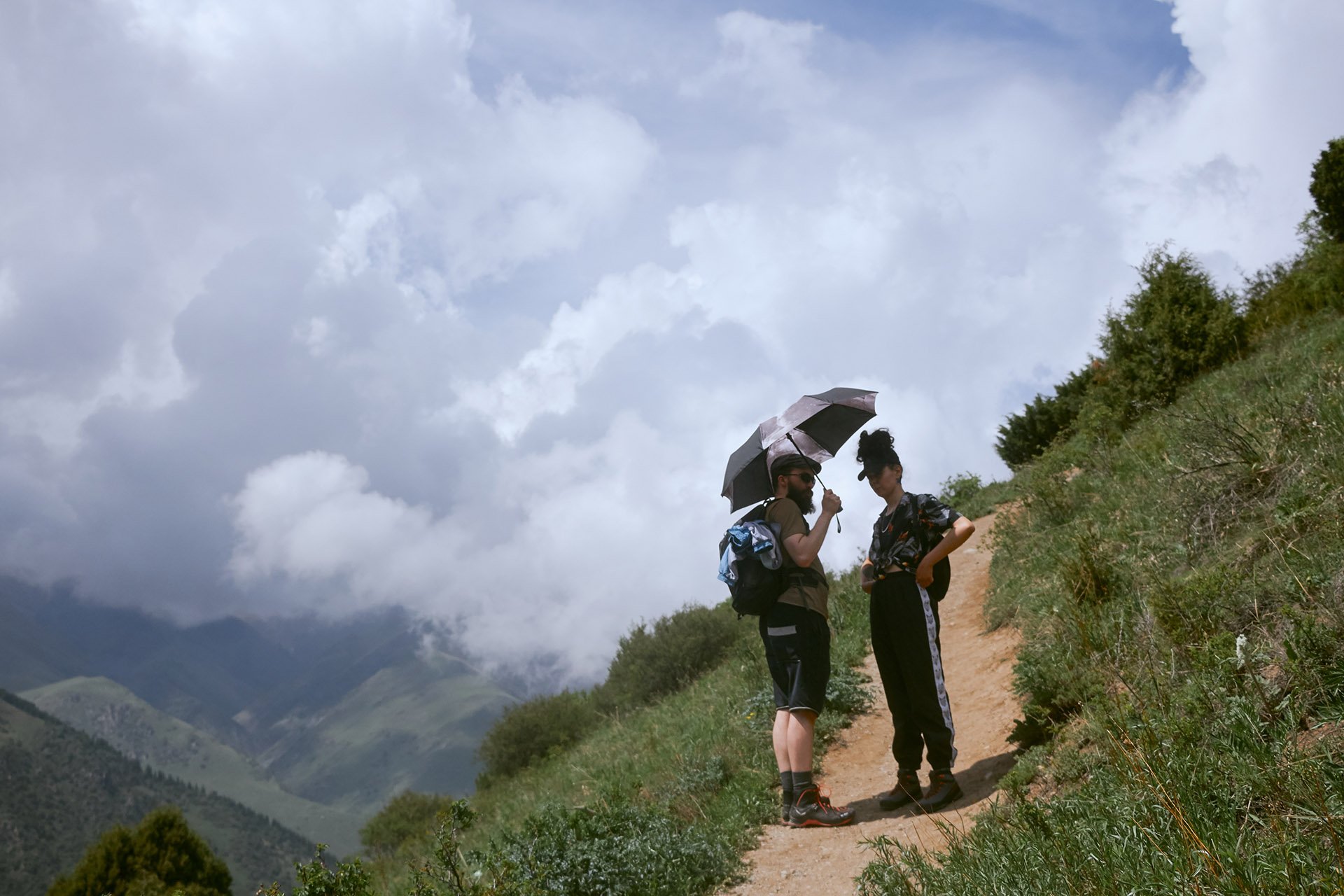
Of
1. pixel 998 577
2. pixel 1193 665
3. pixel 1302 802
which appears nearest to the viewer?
pixel 1302 802

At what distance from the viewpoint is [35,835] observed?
14425 centimetres

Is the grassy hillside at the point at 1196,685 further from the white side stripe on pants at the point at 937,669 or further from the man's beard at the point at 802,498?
the man's beard at the point at 802,498

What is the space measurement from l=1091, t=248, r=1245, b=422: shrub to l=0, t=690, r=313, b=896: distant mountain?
5994 inches

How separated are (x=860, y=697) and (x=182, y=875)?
676 inches

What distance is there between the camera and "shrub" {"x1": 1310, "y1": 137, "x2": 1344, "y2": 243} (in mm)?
18875

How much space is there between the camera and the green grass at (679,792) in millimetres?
5172

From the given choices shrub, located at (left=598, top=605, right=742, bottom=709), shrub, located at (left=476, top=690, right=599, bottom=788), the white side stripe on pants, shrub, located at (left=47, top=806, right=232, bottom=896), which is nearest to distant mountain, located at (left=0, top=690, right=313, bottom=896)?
shrub, located at (left=476, top=690, right=599, bottom=788)

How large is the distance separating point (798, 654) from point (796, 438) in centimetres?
130

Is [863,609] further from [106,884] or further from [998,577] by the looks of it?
[106,884]

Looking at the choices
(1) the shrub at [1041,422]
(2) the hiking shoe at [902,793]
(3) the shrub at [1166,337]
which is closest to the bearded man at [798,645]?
(2) the hiking shoe at [902,793]

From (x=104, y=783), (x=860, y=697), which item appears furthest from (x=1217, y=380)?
(x=104, y=783)

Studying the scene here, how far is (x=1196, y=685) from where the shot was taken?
3.89 metres

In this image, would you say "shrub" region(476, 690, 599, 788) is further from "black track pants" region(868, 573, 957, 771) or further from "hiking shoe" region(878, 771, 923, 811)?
"black track pants" region(868, 573, 957, 771)

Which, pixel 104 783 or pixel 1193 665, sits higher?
pixel 104 783
